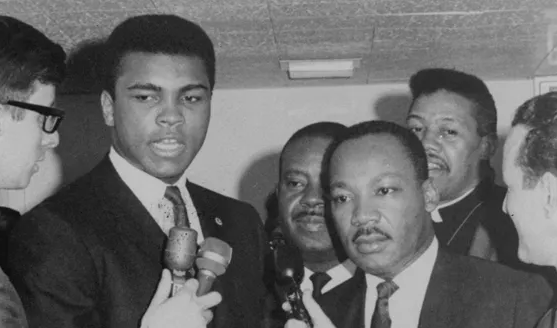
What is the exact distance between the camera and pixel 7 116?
6.70 feet

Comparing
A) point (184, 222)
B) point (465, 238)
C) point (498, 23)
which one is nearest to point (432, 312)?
point (184, 222)

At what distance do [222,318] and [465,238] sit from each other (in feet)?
4.23

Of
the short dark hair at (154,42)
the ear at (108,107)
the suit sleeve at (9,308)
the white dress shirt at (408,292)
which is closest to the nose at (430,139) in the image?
the white dress shirt at (408,292)

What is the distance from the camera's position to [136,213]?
2.25 meters

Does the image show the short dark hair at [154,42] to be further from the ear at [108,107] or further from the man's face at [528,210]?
the man's face at [528,210]

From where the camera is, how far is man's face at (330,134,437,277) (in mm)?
2316

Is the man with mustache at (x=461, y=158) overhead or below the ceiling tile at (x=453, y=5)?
below

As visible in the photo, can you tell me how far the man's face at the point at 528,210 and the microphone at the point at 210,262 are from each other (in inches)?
30.4

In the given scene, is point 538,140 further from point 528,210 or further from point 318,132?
point 318,132

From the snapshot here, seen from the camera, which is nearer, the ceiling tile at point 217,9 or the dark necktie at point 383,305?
the dark necktie at point 383,305

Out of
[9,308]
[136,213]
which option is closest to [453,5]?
[136,213]

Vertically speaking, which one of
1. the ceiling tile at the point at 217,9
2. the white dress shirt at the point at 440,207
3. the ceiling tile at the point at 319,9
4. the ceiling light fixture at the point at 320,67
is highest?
the ceiling light fixture at the point at 320,67

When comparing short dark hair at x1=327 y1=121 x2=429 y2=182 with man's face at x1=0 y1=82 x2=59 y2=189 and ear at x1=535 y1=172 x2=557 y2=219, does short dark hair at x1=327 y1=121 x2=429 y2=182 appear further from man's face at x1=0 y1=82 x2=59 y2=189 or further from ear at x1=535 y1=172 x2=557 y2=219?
man's face at x1=0 y1=82 x2=59 y2=189

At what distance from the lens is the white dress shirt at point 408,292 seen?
7.47ft
